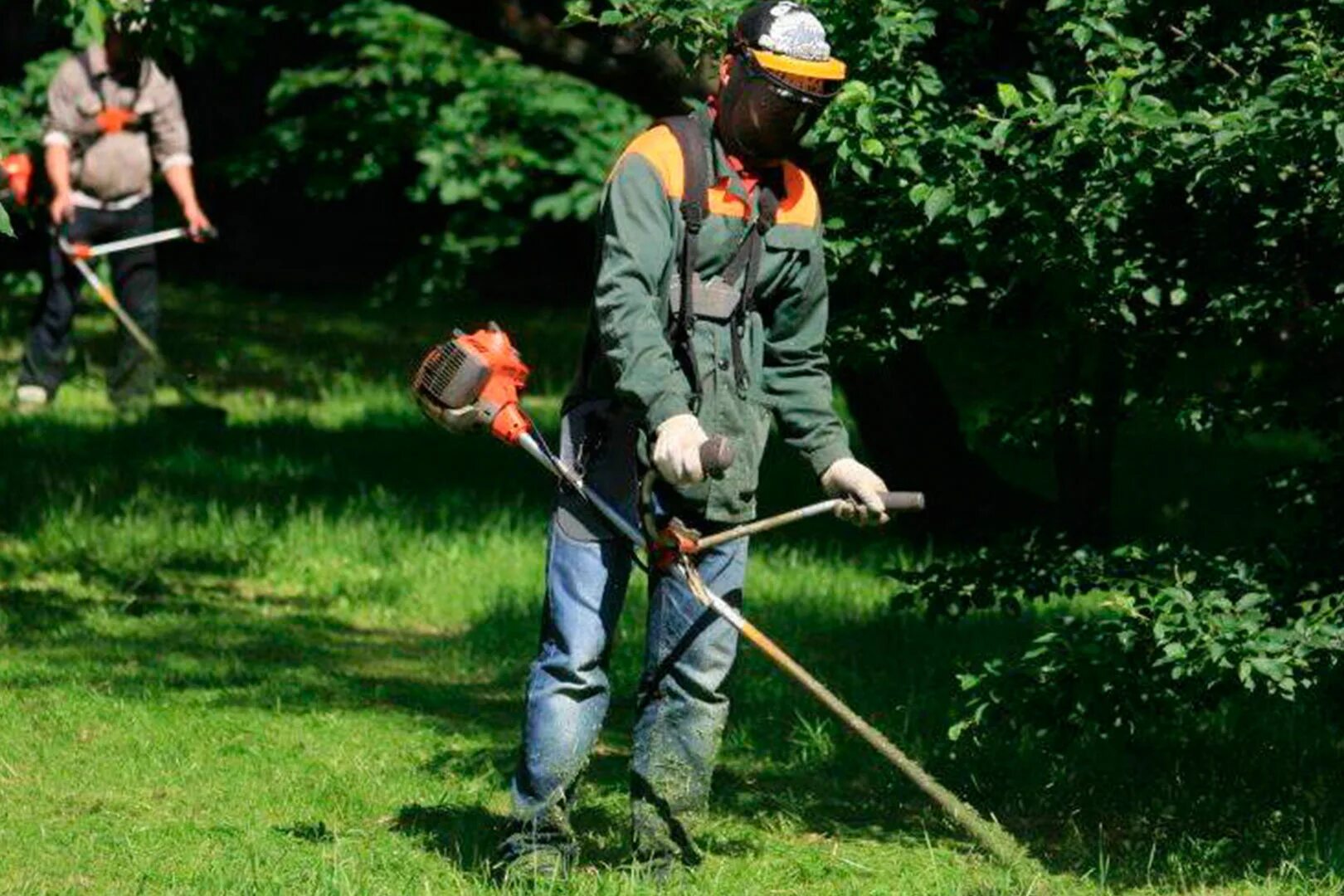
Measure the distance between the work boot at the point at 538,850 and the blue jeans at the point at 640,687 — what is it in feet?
0.06

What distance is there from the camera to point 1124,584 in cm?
638

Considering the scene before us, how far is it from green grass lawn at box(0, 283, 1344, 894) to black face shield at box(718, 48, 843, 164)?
1.51 metres

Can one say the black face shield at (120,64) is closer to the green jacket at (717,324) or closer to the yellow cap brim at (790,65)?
the green jacket at (717,324)

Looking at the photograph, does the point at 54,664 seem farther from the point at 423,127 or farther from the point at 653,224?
the point at 423,127

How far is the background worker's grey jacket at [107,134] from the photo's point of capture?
12406 mm

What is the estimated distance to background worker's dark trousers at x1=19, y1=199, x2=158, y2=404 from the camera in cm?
1275

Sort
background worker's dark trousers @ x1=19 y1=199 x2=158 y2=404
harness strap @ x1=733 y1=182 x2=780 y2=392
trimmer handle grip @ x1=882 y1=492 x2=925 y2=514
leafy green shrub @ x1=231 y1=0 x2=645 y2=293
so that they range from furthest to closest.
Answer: leafy green shrub @ x1=231 y1=0 x2=645 y2=293 < background worker's dark trousers @ x1=19 y1=199 x2=158 y2=404 < harness strap @ x1=733 y1=182 x2=780 y2=392 < trimmer handle grip @ x1=882 y1=492 x2=925 y2=514

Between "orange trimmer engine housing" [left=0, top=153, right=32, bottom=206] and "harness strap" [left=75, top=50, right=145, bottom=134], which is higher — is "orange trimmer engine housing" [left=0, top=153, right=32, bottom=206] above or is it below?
below

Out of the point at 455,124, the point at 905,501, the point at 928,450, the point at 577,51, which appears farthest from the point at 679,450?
the point at 455,124

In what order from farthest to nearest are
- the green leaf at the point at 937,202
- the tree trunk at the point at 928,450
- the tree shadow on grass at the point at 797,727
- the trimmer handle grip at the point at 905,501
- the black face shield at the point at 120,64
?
the black face shield at the point at 120,64
the tree trunk at the point at 928,450
the tree shadow on grass at the point at 797,727
the green leaf at the point at 937,202
the trimmer handle grip at the point at 905,501

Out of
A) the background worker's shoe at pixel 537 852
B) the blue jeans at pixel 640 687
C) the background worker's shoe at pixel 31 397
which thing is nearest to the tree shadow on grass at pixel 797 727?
the background worker's shoe at pixel 537 852

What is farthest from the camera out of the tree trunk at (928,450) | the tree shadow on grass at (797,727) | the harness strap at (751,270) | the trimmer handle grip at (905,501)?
the tree trunk at (928,450)

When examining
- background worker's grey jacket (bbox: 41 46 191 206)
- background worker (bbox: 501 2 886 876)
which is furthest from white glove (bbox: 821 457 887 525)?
background worker's grey jacket (bbox: 41 46 191 206)

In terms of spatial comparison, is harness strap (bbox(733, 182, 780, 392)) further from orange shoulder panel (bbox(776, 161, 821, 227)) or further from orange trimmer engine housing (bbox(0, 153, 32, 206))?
orange trimmer engine housing (bbox(0, 153, 32, 206))
